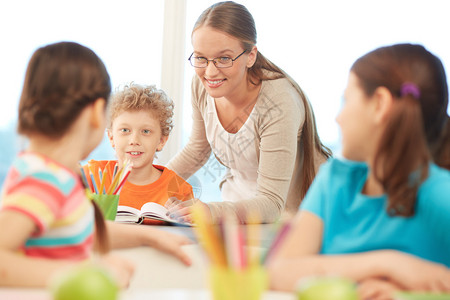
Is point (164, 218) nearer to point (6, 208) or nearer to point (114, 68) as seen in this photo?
point (6, 208)

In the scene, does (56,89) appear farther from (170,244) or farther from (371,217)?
(371,217)

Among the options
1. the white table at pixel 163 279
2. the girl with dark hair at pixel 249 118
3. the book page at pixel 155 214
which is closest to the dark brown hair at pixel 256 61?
the girl with dark hair at pixel 249 118

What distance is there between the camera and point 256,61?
177 cm

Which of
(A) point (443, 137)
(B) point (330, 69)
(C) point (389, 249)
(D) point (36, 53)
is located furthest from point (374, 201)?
(B) point (330, 69)

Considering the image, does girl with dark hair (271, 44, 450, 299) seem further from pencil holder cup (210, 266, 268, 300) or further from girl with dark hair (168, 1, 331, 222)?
girl with dark hair (168, 1, 331, 222)

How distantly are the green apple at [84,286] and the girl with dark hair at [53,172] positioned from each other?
18 centimetres

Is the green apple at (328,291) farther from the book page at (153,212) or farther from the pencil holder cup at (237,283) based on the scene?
the book page at (153,212)

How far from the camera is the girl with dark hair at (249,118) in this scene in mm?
1562

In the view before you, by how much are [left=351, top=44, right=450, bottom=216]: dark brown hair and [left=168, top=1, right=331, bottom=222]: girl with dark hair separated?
66 centimetres

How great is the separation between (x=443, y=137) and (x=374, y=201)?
19 cm

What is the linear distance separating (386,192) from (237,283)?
16.5 inches

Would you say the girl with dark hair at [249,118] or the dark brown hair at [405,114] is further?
the girl with dark hair at [249,118]

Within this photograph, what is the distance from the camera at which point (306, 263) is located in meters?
0.76

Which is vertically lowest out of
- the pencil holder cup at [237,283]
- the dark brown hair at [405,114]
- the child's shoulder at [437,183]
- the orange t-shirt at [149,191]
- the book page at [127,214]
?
the orange t-shirt at [149,191]
